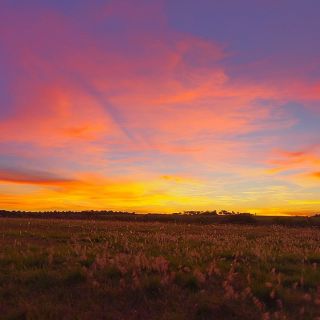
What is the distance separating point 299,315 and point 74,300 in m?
4.21

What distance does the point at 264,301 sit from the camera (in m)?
9.17

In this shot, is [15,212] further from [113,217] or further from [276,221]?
[276,221]

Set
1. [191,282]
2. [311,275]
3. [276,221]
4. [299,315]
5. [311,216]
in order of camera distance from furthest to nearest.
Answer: [311,216] → [276,221] → [311,275] → [191,282] → [299,315]

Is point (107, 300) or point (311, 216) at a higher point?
point (311, 216)

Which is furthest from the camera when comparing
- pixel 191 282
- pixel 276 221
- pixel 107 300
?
pixel 276 221

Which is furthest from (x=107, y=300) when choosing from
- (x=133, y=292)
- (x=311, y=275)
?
(x=311, y=275)

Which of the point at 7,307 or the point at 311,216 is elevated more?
the point at 311,216

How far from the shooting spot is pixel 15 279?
34.0 ft

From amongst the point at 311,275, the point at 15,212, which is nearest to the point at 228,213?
the point at 15,212

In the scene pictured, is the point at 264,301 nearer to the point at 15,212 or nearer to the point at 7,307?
the point at 7,307

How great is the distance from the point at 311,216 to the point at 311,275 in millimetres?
50003

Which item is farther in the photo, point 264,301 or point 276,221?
point 276,221

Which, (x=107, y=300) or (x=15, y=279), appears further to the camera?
(x=15, y=279)

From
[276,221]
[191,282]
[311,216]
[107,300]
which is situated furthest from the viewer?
[311,216]
